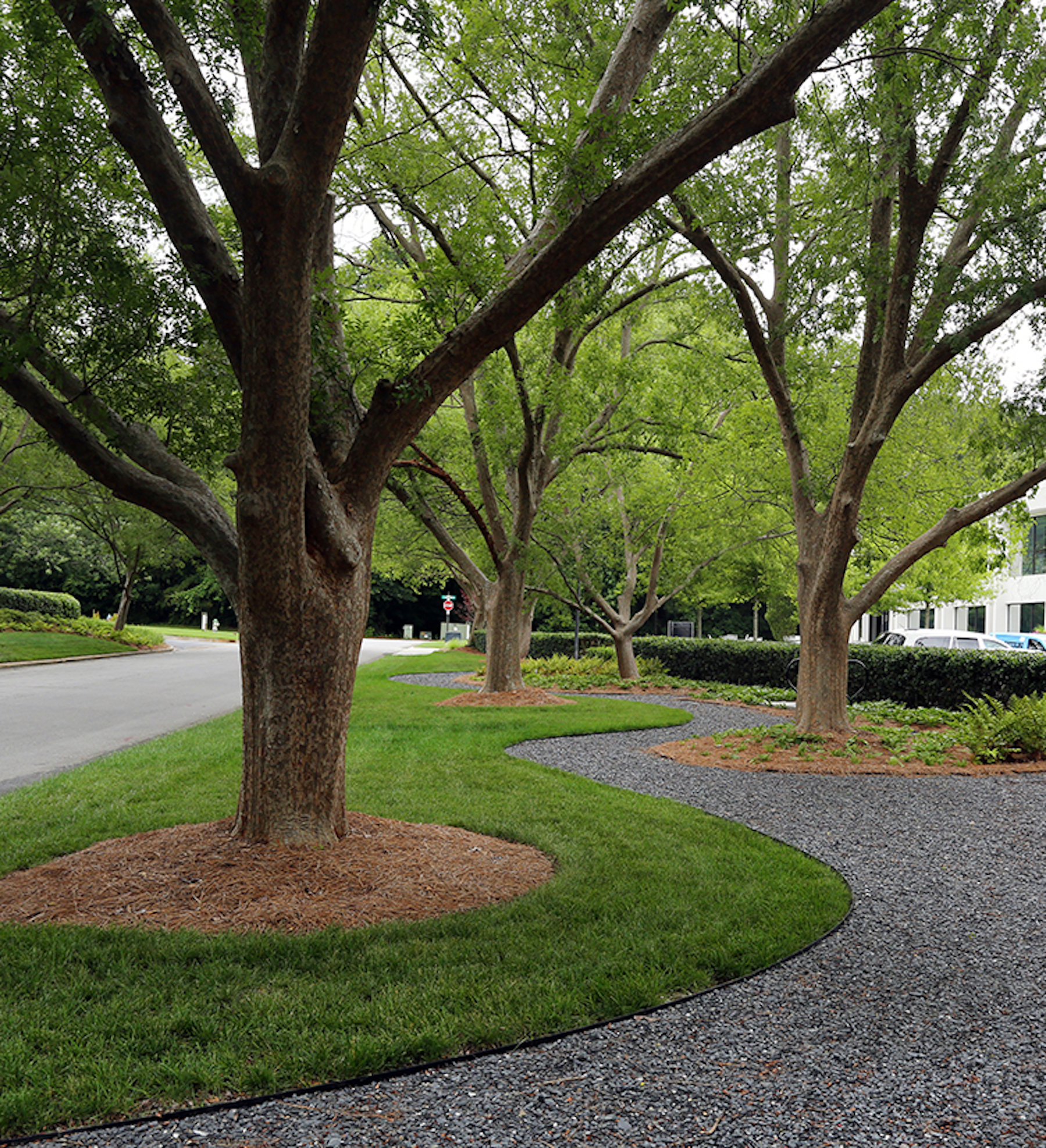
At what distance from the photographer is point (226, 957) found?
3.93 metres

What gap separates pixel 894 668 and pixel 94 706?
1407 centimetres

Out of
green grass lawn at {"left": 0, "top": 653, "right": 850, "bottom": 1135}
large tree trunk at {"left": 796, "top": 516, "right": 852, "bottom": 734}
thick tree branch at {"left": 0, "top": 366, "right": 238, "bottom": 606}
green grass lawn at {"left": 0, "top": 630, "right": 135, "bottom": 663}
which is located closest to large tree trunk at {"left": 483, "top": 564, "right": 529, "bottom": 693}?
large tree trunk at {"left": 796, "top": 516, "right": 852, "bottom": 734}

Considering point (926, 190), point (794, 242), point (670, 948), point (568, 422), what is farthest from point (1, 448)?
point (670, 948)

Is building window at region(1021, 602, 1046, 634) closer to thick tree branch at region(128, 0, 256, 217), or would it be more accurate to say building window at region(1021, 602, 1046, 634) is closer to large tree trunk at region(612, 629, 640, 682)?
large tree trunk at region(612, 629, 640, 682)

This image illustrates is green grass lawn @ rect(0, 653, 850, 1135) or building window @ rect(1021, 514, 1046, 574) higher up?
building window @ rect(1021, 514, 1046, 574)

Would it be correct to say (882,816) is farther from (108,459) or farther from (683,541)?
(683,541)

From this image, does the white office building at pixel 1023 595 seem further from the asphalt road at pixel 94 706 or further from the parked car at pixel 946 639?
the asphalt road at pixel 94 706

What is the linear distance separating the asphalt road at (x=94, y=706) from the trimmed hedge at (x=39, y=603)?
11122 millimetres

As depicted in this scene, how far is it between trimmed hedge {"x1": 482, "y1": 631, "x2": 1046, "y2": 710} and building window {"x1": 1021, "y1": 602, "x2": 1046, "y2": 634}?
2227 centimetres

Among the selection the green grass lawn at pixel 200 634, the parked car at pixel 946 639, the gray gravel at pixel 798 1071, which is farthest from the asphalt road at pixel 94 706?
the green grass lawn at pixel 200 634

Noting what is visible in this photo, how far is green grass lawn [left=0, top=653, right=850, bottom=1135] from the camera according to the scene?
9.91 ft

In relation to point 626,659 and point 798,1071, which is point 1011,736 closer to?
point 798,1071

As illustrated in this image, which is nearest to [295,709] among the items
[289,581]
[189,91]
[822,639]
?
[289,581]

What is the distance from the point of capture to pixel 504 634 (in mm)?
17000
